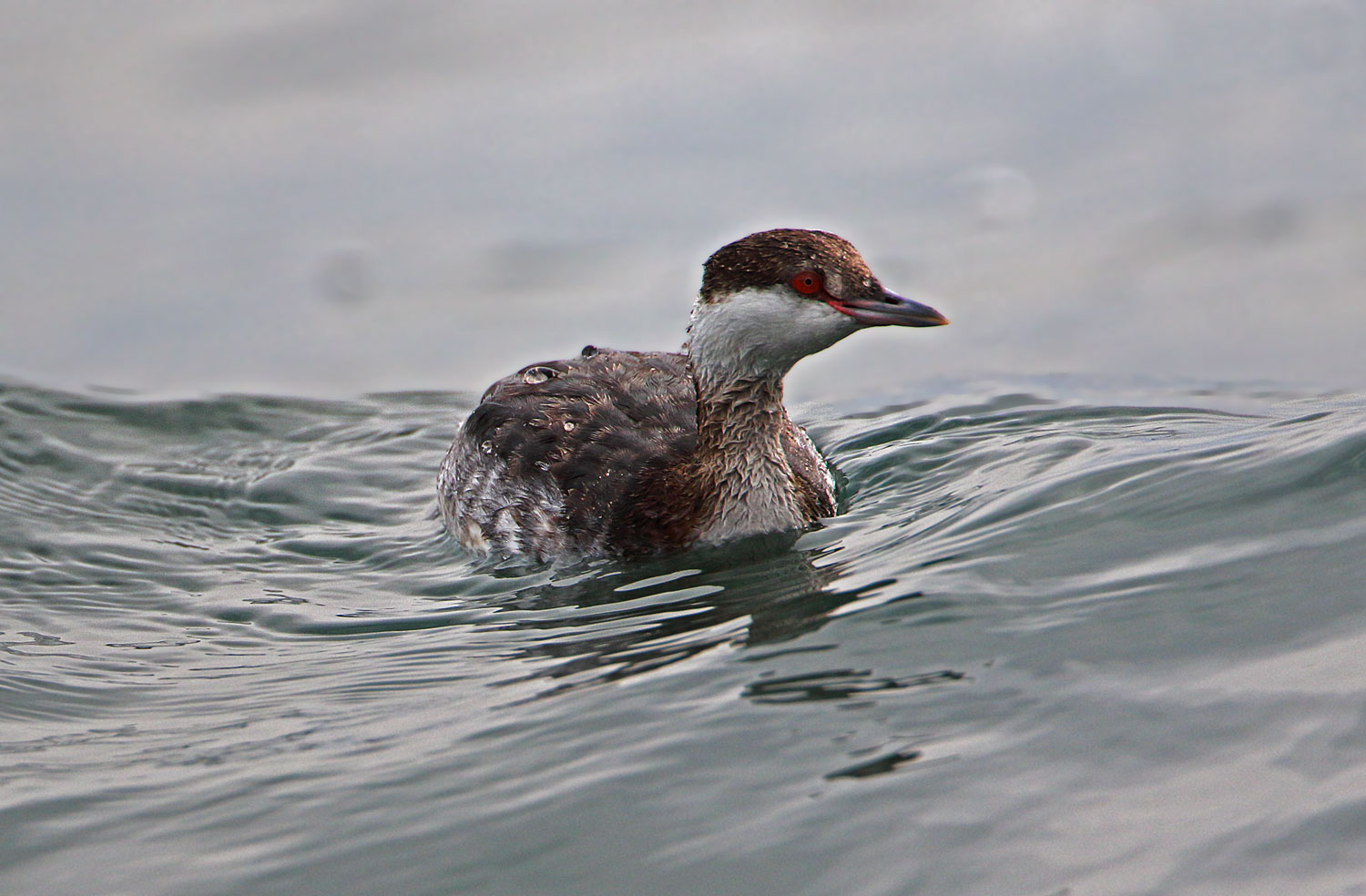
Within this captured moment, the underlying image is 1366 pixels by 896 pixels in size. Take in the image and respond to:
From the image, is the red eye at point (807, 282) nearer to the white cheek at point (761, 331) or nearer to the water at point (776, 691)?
the white cheek at point (761, 331)

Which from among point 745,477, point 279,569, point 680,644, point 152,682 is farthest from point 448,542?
point 680,644

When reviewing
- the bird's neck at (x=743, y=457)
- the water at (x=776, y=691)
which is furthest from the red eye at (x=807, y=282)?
the water at (x=776, y=691)

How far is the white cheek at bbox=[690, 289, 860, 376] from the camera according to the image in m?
7.20

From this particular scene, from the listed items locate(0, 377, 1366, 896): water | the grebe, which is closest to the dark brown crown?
the grebe

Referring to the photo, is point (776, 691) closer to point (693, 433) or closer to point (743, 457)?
point (743, 457)

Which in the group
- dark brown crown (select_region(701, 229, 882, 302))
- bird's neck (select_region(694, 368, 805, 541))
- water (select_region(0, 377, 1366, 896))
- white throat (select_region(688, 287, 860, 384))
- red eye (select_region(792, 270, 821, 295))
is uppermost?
dark brown crown (select_region(701, 229, 882, 302))

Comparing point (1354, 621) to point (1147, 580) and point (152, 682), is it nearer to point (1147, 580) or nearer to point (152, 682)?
point (1147, 580)

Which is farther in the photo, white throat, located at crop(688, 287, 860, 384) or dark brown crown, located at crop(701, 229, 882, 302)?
white throat, located at crop(688, 287, 860, 384)

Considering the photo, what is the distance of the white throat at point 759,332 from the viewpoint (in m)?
7.21

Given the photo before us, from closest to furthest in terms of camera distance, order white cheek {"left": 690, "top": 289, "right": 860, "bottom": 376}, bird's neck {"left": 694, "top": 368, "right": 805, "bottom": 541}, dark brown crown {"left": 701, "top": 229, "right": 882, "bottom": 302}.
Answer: dark brown crown {"left": 701, "top": 229, "right": 882, "bottom": 302} → white cheek {"left": 690, "top": 289, "right": 860, "bottom": 376} → bird's neck {"left": 694, "top": 368, "right": 805, "bottom": 541}

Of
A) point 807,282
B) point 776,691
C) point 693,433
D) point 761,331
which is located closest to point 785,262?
point 807,282

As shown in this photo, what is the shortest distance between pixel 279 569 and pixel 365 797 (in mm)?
3655

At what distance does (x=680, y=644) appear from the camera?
5840 millimetres

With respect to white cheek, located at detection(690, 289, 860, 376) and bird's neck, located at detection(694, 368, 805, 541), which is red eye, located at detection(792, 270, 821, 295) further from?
bird's neck, located at detection(694, 368, 805, 541)
